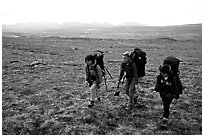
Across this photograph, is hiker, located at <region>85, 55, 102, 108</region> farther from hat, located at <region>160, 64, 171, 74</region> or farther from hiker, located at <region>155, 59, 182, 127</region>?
hat, located at <region>160, 64, 171, 74</region>

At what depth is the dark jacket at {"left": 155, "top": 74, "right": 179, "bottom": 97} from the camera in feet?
27.3

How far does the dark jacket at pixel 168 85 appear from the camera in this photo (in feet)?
27.3

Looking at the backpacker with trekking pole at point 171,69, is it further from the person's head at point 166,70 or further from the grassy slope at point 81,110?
the grassy slope at point 81,110

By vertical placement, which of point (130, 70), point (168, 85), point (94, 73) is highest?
point (130, 70)

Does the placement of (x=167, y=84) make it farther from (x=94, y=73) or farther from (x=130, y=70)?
(x=94, y=73)

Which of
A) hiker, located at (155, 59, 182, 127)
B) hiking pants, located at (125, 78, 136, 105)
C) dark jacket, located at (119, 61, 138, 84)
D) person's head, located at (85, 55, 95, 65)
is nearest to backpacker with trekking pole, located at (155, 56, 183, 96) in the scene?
hiker, located at (155, 59, 182, 127)

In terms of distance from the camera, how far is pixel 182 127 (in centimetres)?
899

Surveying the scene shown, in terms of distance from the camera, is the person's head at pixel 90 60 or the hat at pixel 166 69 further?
the person's head at pixel 90 60

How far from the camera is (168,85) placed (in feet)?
27.6

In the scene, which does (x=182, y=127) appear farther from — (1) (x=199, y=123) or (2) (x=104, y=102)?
(2) (x=104, y=102)

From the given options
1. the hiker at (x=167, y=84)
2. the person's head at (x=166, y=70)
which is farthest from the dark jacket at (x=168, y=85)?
the person's head at (x=166, y=70)

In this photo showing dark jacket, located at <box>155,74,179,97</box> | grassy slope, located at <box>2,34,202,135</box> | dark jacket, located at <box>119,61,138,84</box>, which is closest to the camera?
dark jacket, located at <box>155,74,179,97</box>

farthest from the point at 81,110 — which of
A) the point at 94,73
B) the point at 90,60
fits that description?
the point at 90,60

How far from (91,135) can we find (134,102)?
130 inches
